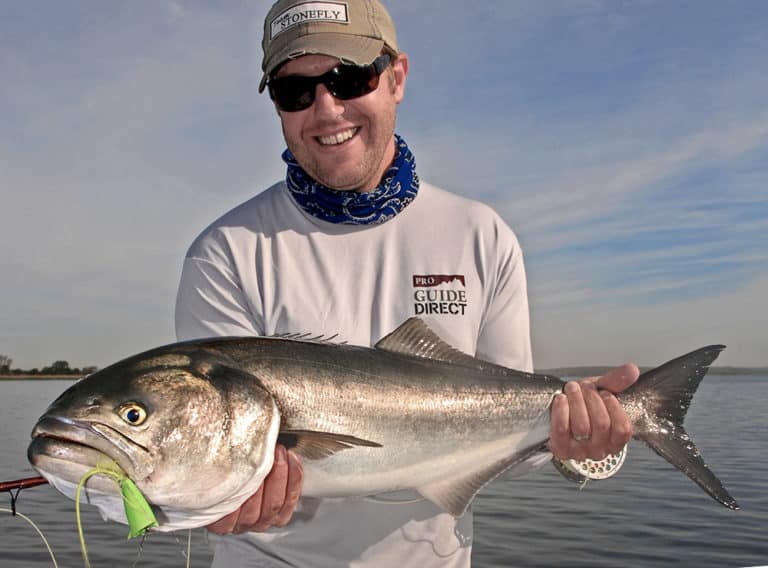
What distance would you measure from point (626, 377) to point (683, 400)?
1.66 feet

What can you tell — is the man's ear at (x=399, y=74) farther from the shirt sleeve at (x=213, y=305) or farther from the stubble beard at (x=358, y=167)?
the shirt sleeve at (x=213, y=305)

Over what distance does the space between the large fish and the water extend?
28.1ft

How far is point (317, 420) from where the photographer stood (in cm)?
380

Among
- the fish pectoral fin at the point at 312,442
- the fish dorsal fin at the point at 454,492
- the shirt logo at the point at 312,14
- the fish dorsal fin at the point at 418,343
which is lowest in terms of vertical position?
the fish dorsal fin at the point at 454,492

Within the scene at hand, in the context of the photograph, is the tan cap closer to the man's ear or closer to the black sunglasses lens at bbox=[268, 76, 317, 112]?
the black sunglasses lens at bbox=[268, 76, 317, 112]

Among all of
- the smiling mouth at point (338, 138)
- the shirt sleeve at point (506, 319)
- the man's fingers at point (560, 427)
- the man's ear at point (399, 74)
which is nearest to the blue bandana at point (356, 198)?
the smiling mouth at point (338, 138)

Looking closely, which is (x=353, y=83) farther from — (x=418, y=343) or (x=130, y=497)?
(x=130, y=497)

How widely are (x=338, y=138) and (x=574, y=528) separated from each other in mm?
11947

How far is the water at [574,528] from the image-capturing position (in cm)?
1287

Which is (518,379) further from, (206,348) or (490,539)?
(490,539)

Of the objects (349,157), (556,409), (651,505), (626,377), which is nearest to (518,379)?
(556,409)

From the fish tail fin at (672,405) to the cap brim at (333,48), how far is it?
2642 mm

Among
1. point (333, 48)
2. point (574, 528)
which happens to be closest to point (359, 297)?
point (333, 48)

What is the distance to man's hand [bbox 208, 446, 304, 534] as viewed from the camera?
365 centimetres
